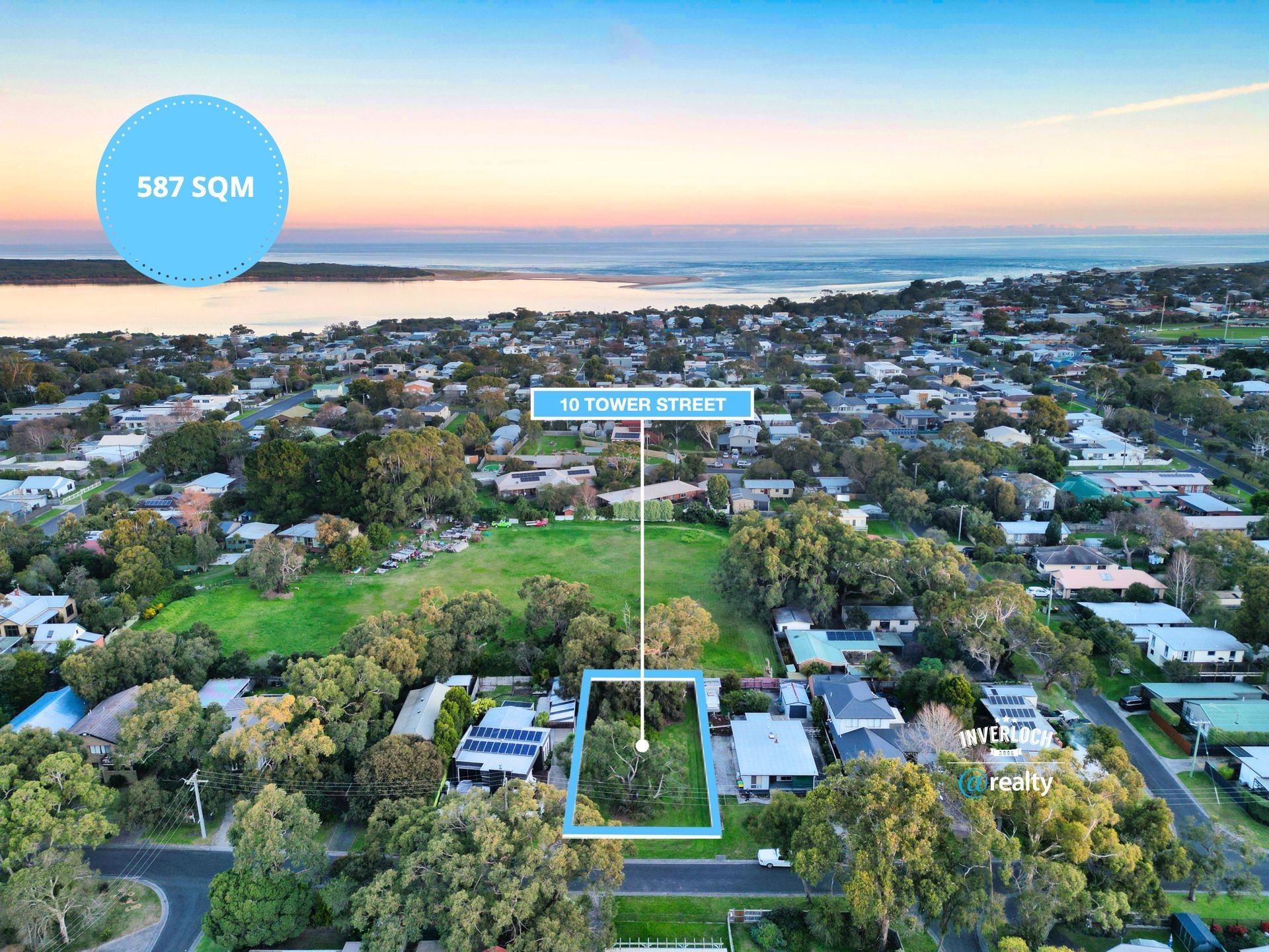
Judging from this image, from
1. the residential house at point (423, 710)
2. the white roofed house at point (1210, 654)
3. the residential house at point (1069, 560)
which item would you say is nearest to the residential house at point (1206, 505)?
the residential house at point (1069, 560)

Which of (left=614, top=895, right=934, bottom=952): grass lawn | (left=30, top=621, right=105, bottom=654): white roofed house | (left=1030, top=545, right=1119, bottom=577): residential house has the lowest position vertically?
(left=614, top=895, right=934, bottom=952): grass lawn

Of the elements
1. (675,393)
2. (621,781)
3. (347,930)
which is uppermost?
(675,393)

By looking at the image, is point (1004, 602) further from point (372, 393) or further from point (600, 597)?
point (372, 393)

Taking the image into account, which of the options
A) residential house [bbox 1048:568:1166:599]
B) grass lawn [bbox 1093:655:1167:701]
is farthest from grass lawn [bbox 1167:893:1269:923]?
residential house [bbox 1048:568:1166:599]

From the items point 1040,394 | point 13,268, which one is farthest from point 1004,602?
point 13,268

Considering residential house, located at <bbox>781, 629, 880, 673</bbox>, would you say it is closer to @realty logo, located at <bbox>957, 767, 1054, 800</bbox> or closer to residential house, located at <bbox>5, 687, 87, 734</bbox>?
@realty logo, located at <bbox>957, 767, 1054, 800</bbox>
